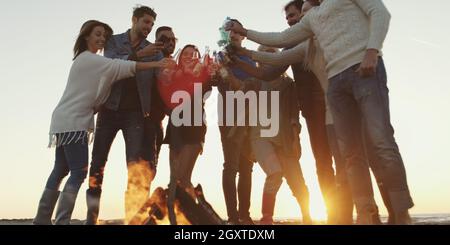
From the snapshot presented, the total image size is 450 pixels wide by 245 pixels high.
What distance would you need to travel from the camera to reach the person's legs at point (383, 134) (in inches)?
148

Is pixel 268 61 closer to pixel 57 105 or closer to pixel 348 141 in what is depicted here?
pixel 348 141

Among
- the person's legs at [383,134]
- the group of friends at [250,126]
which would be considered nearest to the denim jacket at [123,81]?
the group of friends at [250,126]

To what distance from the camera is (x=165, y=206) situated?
543 centimetres

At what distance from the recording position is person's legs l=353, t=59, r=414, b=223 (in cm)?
377

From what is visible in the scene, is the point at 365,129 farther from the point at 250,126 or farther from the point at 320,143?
the point at 250,126

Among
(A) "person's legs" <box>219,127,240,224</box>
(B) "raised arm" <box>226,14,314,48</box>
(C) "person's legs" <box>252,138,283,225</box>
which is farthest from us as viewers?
(A) "person's legs" <box>219,127,240,224</box>

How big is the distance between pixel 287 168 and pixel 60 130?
2837 millimetres

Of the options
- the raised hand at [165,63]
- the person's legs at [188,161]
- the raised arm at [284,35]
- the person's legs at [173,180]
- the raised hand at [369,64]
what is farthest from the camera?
the person's legs at [188,161]

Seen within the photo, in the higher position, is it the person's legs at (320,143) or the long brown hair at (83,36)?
the long brown hair at (83,36)

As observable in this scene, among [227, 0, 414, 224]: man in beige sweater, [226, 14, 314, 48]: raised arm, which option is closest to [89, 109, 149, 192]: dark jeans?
A: [226, 14, 314, 48]: raised arm

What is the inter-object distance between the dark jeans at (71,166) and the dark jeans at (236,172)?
6.68 feet

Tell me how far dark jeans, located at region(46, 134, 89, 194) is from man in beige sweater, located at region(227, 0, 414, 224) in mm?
2648

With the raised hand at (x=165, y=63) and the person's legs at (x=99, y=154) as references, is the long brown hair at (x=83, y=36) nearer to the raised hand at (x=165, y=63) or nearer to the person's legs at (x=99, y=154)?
the person's legs at (x=99, y=154)

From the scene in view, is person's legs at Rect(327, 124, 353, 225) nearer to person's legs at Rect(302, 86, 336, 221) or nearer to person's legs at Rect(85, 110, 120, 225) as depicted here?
person's legs at Rect(302, 86, 336, 221)
